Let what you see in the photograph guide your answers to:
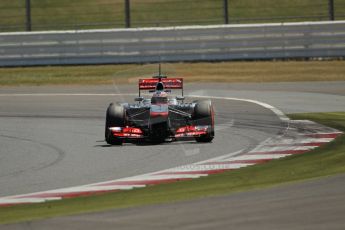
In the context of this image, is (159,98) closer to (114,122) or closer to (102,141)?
(114,122)

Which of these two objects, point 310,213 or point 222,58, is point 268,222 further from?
point 222,58

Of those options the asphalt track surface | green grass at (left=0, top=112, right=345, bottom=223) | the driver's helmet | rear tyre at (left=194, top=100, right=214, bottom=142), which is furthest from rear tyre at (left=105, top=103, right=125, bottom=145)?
green grass at (left=0, top=112, right=345, bottom=223)

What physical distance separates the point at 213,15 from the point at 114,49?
780 centimetres

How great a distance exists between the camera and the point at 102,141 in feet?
53.1

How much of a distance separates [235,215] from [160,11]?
26682mm

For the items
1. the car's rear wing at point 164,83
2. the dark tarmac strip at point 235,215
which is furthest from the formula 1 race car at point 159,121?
the dark tarmac strip at point 235,215

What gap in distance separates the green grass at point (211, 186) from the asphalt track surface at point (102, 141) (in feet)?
3.16

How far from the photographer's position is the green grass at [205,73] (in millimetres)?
27189

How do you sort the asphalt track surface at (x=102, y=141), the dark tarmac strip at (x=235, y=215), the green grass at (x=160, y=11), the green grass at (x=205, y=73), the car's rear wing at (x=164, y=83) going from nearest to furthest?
the dark tarmac strip at (x=235, y=215), the asphalt track surface at (x=102, y=141), the car's rear wing at (x=164, y=83), the green grass at (x=205, y=73), the green grass at (x=160, y=11)

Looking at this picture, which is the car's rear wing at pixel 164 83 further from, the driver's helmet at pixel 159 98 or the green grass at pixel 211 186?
the green grass at pixel 211 186

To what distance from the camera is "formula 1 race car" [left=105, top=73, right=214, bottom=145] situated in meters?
15.4

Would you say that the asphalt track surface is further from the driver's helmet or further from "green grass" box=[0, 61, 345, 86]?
"green grass" box=[0, 61, 345, 86]

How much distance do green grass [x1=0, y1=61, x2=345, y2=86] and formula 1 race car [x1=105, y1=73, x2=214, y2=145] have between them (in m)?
10.9

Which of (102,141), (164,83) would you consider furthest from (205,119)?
(102,141)
